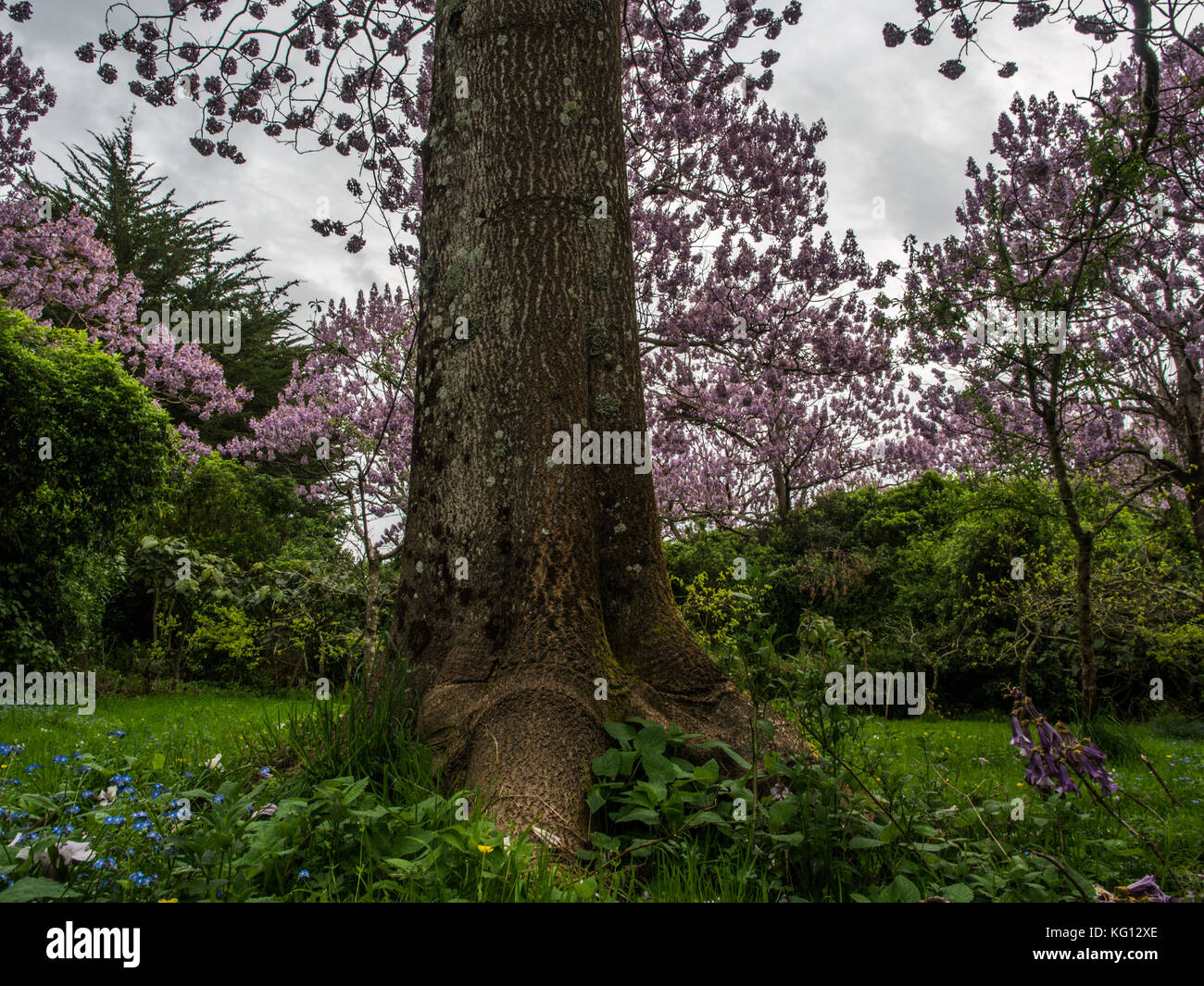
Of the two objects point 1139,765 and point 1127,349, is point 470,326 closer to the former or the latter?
point 1139,765

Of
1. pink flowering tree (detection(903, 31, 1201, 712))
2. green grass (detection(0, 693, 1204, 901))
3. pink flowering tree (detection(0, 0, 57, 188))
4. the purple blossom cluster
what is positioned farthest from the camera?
pink flowering tree (detection(0, 0, 57, 188))

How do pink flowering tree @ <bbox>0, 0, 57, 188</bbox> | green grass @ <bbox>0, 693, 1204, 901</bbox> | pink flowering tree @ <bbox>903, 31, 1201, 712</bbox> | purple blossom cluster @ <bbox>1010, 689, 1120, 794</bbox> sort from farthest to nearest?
pink flowering tree @ <bbox>0, 0, 57, 188</bbox>
pink flowering tree @ <bbox>903, 31, 1201, 712</bbox>
purple blossom cluster @ <bbox>1010, 689, 1120, 794</bbox>
green grass @ <bbox>0, 693, 1204, 901</bbox>

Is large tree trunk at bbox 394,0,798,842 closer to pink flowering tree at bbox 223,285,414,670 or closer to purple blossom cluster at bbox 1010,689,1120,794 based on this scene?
purple blossom cluster at bbox 1010,689,1120,794

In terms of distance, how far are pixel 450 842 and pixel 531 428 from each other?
62.8 inches

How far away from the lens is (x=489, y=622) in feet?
9.14

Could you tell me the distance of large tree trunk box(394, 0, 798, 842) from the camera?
8.75 ft

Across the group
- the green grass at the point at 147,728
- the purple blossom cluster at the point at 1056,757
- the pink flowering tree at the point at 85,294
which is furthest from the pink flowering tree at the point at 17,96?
the purple blossom cluster at the point at 1056,757

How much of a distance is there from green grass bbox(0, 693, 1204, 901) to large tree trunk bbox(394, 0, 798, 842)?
0.37 meters

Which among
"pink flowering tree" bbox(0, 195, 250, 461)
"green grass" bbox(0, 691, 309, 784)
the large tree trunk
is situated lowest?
"green grass" bbox(0, 691, 309, 784)

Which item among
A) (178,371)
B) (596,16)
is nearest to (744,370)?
(596,16)

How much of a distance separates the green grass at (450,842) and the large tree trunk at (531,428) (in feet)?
1.23

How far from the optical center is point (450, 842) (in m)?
1.82

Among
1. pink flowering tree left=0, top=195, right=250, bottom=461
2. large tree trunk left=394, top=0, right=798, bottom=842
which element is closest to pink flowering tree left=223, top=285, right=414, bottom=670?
pink flowering tree left=0, top=195, right=250, bottom=461

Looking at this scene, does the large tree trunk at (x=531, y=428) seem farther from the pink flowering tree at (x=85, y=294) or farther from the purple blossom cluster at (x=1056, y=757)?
the pink flowering tree at (x=85, y=294)
